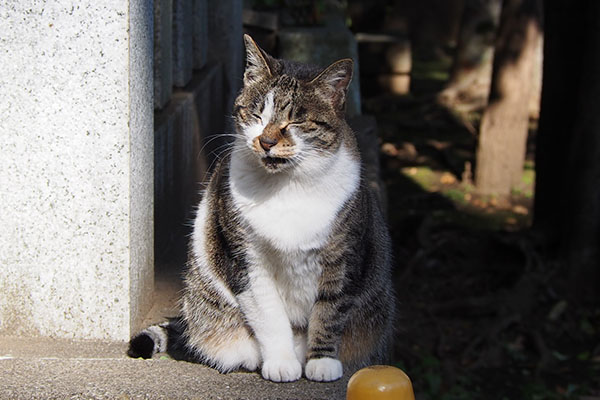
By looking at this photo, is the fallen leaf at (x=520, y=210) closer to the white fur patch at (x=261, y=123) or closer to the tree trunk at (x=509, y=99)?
the tree trunk at (x=509, y=99)

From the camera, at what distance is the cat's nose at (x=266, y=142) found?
8.71 feet

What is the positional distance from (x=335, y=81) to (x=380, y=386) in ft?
4.64

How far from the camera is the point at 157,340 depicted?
10.2ft

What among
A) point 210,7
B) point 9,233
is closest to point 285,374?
point 9,233

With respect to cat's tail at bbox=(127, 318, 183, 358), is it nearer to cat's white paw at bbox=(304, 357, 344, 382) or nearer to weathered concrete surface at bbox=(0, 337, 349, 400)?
weathered concrete surface at bbox=(0, 337, 349, 400)

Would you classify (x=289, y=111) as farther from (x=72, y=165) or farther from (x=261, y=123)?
(x=72, y=165)

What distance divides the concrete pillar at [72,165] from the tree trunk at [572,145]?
12.5ft

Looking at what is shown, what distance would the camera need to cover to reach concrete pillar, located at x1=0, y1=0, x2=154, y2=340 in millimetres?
2852

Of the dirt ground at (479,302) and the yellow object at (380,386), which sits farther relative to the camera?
the dirt ground at (479,302)

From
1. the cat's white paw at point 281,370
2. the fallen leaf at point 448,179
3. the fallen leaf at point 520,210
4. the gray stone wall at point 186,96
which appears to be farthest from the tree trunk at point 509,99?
the cat's white paw at point 281,370

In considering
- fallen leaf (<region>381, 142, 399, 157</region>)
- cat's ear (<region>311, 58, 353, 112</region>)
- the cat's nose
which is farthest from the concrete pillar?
fallen leaf (<region>381, 142, 399, 157</region>)

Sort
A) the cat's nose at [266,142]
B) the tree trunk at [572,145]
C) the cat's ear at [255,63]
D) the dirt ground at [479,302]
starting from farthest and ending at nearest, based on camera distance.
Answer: the tree trunk at [572,145] → the dirt ground at [479,302] → the cat's ear at [255,63] → the cat's nose at [266,142]

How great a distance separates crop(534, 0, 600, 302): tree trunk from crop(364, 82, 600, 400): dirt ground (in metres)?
0.21

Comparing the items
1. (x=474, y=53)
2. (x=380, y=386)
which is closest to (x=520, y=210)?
(x=474, y=53)
